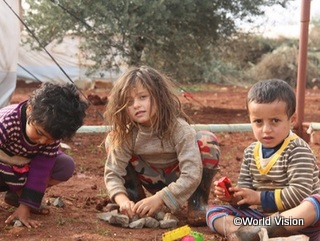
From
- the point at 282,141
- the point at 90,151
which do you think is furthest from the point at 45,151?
the point at 90,151

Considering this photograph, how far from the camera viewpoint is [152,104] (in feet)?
11.3

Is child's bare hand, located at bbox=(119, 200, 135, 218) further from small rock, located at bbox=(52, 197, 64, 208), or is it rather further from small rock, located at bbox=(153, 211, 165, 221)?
small rock, located at bbox=(52, 197, 64, 208)

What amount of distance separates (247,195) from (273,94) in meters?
0.50

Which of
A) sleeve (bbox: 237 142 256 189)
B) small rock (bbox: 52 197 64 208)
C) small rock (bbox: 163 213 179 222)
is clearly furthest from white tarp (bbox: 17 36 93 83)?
sleeve (bbox: 237 142 256 189)

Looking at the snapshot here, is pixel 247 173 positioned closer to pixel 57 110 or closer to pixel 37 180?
pixel 57 110

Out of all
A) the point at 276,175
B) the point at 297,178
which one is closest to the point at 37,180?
the point at 276,175

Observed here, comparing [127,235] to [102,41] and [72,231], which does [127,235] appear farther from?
[102,41]

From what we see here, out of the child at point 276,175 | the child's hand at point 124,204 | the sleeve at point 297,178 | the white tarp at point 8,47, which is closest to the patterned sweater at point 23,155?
the child's hand at point 124,204

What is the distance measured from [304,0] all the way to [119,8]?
2.68 meters

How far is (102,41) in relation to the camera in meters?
8.51

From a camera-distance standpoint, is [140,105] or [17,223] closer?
[17,223]

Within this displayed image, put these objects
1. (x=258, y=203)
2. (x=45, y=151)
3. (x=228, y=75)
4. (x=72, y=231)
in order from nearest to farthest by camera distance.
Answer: (x=258, y=203)
(x=72, y=231)
(x=45, y=151)
(x=228, y=75)

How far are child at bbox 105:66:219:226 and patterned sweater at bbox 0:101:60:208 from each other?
1.19 ft

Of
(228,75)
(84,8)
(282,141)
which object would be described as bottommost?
(228,75)
